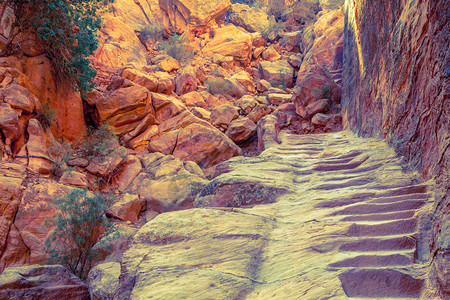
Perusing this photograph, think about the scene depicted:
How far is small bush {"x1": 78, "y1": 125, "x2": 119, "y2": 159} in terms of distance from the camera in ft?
29.7

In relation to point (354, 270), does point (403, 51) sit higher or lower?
higher

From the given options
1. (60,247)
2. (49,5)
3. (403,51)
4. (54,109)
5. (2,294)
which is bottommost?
(60,247)

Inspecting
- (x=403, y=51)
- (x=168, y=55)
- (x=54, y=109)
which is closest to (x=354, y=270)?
(x=403, y=51)

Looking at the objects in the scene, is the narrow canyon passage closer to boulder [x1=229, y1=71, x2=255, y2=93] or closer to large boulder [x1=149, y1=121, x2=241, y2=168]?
large boulder [x1=149, y1=121, x2=241, y2=168]

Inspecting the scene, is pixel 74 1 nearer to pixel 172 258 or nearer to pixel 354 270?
pixel 172 258

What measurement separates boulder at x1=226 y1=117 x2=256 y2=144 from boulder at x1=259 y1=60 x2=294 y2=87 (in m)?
7.30

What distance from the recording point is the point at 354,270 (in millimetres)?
2016

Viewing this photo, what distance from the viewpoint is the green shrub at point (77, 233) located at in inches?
197

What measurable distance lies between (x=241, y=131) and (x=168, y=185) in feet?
14.2

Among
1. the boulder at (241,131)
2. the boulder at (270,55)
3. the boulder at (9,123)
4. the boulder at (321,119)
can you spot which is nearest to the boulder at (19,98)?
the boulder at (9,123)

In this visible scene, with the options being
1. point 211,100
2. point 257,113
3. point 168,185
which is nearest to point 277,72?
point 211,100

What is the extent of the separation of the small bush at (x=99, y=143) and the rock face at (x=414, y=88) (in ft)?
23.6

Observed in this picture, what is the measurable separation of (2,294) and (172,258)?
2289 mm

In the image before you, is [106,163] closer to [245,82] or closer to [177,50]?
[245,82]
